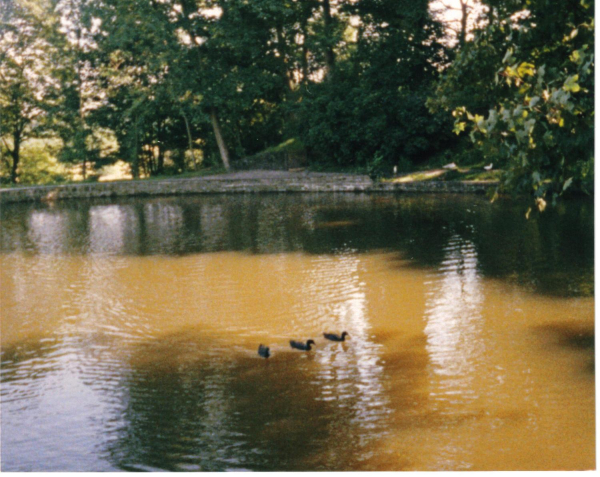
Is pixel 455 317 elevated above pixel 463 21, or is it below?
below

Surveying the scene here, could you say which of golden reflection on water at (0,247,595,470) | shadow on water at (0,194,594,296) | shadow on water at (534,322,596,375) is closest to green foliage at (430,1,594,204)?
golden reflection on water at (0,247,595,470)

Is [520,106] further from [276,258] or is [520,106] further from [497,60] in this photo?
[276,258]

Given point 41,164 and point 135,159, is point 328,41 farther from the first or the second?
point 41,164

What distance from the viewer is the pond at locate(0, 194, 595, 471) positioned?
5.57m

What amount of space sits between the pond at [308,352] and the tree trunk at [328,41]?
13509mm

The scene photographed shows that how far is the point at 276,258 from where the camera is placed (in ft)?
43.0

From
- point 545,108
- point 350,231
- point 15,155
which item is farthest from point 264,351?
point 15,155

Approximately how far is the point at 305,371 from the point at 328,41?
69.6ft

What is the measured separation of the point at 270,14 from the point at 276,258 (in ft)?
53.4

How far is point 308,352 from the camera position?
25.6 ft

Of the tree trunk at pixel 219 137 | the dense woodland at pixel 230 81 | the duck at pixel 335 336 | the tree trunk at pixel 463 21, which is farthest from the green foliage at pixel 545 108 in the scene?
the tree trunk at pixel 219 137

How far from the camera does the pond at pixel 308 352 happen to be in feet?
18.3

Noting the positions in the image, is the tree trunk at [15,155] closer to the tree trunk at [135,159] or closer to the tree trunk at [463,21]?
the tree trunk at [135,159]

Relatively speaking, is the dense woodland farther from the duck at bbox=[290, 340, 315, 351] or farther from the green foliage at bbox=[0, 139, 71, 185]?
the duck at bbox=[290, 340, 315, 351]
